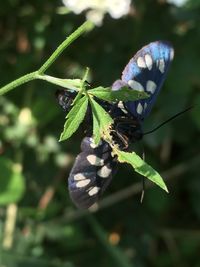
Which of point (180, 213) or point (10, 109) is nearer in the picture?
point (10, 109)

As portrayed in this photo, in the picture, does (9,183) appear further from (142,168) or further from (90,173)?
(142,168)

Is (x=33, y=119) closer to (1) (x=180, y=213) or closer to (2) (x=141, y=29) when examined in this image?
(2) (x=141, y=29)

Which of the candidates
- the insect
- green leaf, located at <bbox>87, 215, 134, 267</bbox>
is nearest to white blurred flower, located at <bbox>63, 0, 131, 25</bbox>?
the insect

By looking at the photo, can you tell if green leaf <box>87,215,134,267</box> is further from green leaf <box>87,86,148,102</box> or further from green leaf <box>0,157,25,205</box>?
green leaf <box>87,86,148,102</box>

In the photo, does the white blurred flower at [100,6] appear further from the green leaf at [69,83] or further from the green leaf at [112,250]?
the green leaf at [112,250]

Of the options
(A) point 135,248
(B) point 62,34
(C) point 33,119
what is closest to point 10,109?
(C) point 33,119

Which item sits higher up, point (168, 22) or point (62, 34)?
point (62, 34)
